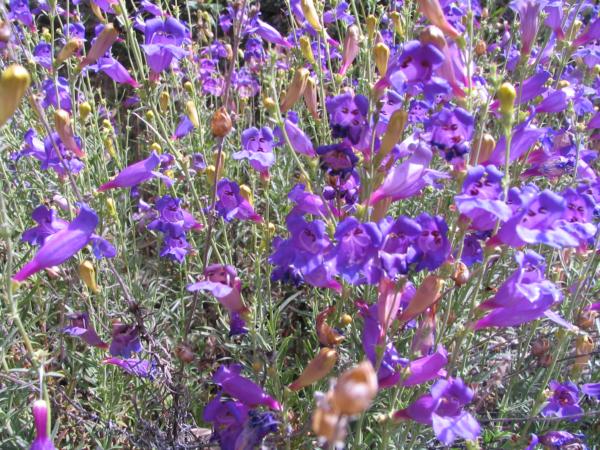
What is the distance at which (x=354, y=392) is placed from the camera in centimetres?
101

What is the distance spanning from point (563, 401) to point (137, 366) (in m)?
1.97

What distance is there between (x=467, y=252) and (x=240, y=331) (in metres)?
0.99

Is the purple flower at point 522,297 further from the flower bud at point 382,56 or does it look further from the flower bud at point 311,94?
the flower bud at point 311,94

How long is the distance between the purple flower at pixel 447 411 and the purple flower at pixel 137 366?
1295mm

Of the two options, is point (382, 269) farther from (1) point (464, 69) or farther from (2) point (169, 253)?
(2) point (169, 253)

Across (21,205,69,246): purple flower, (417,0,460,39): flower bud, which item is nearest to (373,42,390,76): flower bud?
(417,0,460,39): flower bud

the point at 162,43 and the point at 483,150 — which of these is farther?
the point at 162,43

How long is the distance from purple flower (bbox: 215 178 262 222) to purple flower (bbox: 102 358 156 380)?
79cm

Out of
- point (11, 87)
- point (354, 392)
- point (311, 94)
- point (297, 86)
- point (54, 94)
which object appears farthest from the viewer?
point (54, 94)

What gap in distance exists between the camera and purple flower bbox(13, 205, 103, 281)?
2064 mm

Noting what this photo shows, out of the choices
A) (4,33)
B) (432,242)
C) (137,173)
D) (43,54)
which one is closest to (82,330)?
(137,173)

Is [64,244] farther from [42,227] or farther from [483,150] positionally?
[483,150]

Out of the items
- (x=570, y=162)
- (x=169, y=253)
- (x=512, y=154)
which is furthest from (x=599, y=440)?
(x=169, y=253)

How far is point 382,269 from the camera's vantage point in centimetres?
202
